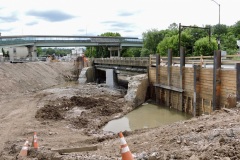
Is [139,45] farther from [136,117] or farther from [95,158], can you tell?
[95,158]

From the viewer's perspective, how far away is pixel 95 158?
7023mm

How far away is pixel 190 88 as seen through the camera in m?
20.3

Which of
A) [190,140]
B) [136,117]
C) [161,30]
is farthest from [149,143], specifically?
[161,30]

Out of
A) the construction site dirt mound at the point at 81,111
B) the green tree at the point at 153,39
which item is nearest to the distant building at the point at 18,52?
the green tree at the point at 153,39

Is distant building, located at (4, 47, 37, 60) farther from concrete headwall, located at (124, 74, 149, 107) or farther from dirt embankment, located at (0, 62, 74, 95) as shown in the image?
concrete headwall, located at (124, 74, 149, 107)

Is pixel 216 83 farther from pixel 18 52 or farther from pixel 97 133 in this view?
pixel 18 52

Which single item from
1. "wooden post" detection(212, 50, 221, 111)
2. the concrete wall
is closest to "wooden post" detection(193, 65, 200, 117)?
"wooden post" detection(212, 50, 221, 111)

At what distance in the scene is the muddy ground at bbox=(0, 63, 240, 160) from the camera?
22.6ft

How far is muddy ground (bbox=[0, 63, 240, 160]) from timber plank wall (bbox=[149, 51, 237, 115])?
340 cm

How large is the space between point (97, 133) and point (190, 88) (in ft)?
27.9

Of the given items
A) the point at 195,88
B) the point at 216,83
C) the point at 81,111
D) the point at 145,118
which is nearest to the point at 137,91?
the point at 145,118

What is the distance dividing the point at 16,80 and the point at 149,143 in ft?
106

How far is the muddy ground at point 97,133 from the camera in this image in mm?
6891

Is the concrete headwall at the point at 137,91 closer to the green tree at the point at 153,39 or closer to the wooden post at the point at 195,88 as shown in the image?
the wooden post at the point at 195,88
